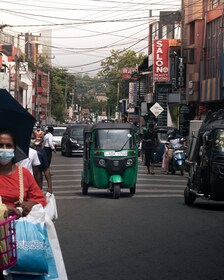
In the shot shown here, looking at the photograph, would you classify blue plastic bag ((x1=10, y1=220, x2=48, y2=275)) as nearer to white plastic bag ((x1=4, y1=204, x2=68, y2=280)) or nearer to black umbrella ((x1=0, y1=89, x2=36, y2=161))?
white plastic bag ((x1=4, y1=204, x2=68, y2=280))

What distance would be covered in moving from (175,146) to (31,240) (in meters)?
26.9

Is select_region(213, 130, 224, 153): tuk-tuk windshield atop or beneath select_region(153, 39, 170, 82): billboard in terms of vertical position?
beneath

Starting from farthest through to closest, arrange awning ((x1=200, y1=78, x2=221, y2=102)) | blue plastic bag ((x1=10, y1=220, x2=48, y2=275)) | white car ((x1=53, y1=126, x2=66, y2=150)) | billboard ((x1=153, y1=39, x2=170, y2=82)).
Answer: billboard ((x1=153, y1=39, x2=170, y2=82)), white car ((x1=53, y1=126, x2=66, y2=150)), awning ((x1=200, y1=78, x2=221, y2=102)), blue plastic bag ((x1=10, y1=220, x2=48, y2=275))

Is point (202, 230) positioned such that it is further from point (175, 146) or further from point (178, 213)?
point (175, 146)

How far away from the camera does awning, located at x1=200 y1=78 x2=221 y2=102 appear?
152ft

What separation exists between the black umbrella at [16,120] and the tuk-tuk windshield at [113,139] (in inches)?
565

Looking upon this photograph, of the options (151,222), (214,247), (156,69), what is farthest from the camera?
(156,69)

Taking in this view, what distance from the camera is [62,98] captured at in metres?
157

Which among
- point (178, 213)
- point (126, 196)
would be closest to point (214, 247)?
point (178, 213)

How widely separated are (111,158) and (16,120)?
1415 cm

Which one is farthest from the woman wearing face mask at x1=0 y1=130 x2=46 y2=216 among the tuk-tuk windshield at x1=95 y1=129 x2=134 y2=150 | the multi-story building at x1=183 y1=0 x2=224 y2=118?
the multi-story building at x1=183 y1=0 x2=224 y2=118

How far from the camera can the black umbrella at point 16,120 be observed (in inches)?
287

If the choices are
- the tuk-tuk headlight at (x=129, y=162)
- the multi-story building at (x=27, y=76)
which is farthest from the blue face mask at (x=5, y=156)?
the multi-story building at (x=27, y=76)

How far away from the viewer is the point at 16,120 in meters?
7.32
